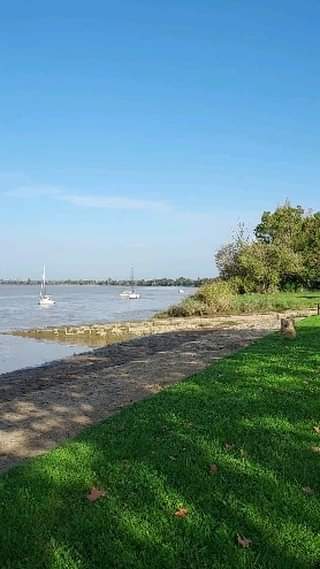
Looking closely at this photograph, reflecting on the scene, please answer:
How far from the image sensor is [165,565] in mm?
3883

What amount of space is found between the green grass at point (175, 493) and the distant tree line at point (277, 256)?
5646 centimetres

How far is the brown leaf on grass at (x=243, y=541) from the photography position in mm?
4123

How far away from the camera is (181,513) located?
183 inches

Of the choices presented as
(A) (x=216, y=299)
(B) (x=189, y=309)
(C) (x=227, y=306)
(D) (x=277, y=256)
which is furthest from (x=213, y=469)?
(D) (x=277, y=256)

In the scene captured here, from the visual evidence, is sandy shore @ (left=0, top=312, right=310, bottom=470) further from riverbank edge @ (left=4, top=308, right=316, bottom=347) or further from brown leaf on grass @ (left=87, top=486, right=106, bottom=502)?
riverbank edge @ (left=4, top=308, right=316, bottom=347)

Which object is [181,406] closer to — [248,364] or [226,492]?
[226,492]

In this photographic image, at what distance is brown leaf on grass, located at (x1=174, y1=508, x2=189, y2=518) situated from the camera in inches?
181

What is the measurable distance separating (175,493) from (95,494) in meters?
0.72

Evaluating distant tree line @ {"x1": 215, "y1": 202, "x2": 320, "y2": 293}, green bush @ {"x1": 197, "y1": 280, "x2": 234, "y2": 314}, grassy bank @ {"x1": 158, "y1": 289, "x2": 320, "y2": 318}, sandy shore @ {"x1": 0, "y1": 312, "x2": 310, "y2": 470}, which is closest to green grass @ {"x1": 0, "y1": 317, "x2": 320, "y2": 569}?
sandy shore @ {"x1": 0, "y1": 312, "x2": 310, "y2": 470}

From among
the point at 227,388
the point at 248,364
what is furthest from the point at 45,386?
the point at 227,388

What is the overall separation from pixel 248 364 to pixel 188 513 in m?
7.96

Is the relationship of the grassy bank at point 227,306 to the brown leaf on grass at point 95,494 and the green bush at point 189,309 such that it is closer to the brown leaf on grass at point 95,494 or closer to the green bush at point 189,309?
the green bush at point 189,309

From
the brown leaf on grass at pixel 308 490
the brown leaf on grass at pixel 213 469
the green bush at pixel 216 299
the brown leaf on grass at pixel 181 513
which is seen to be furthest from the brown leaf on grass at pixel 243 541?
the green bush at pixel 216 299

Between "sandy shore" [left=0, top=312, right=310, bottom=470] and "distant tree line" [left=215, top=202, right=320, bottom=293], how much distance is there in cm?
4390
